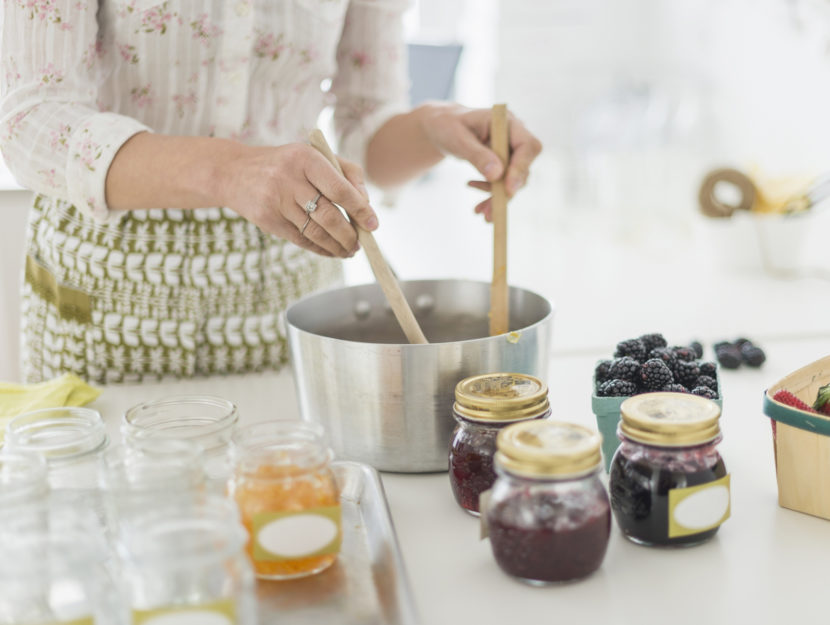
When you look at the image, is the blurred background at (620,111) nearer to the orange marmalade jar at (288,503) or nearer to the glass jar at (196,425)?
the glass jar at (196,425)

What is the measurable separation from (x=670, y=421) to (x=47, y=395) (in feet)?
2.57

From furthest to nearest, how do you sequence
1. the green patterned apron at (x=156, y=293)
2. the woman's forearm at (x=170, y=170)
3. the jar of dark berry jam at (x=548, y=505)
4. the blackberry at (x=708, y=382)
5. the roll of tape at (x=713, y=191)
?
the roll of tape at (x=713, y=191) → the green patterned apron at (x=156, y=293) → the woman's forearm at (x=170, y=170) → the blackberry at (x=708, y=382) → the jar of dark berry jam at (x=548, y=505)

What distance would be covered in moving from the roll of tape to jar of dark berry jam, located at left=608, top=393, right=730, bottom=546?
4.99 ft

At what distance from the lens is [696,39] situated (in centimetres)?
359

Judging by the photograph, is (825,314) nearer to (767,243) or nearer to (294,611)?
(767,243)

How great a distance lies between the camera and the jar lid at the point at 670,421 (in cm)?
Result: 74

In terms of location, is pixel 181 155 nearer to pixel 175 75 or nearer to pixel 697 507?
pixel 175 75

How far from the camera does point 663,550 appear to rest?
79 cm

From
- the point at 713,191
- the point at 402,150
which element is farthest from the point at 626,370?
the point at 713,191

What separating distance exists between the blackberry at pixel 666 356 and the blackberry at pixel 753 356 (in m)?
0.37

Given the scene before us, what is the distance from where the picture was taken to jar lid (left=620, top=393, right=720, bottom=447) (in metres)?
0.74

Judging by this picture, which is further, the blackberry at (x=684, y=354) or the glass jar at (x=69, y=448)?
the blackberry at (x=684, y=354)

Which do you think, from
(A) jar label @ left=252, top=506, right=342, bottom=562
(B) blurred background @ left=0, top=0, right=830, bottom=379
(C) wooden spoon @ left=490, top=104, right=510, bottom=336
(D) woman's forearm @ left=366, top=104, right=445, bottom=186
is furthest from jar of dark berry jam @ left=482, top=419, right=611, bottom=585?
(B) blurred background @ left=0, top=0, right=830, bottom=379

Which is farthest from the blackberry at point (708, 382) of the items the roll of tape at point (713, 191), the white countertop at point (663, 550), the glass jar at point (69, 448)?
the roll of tape at point (713, 191)
